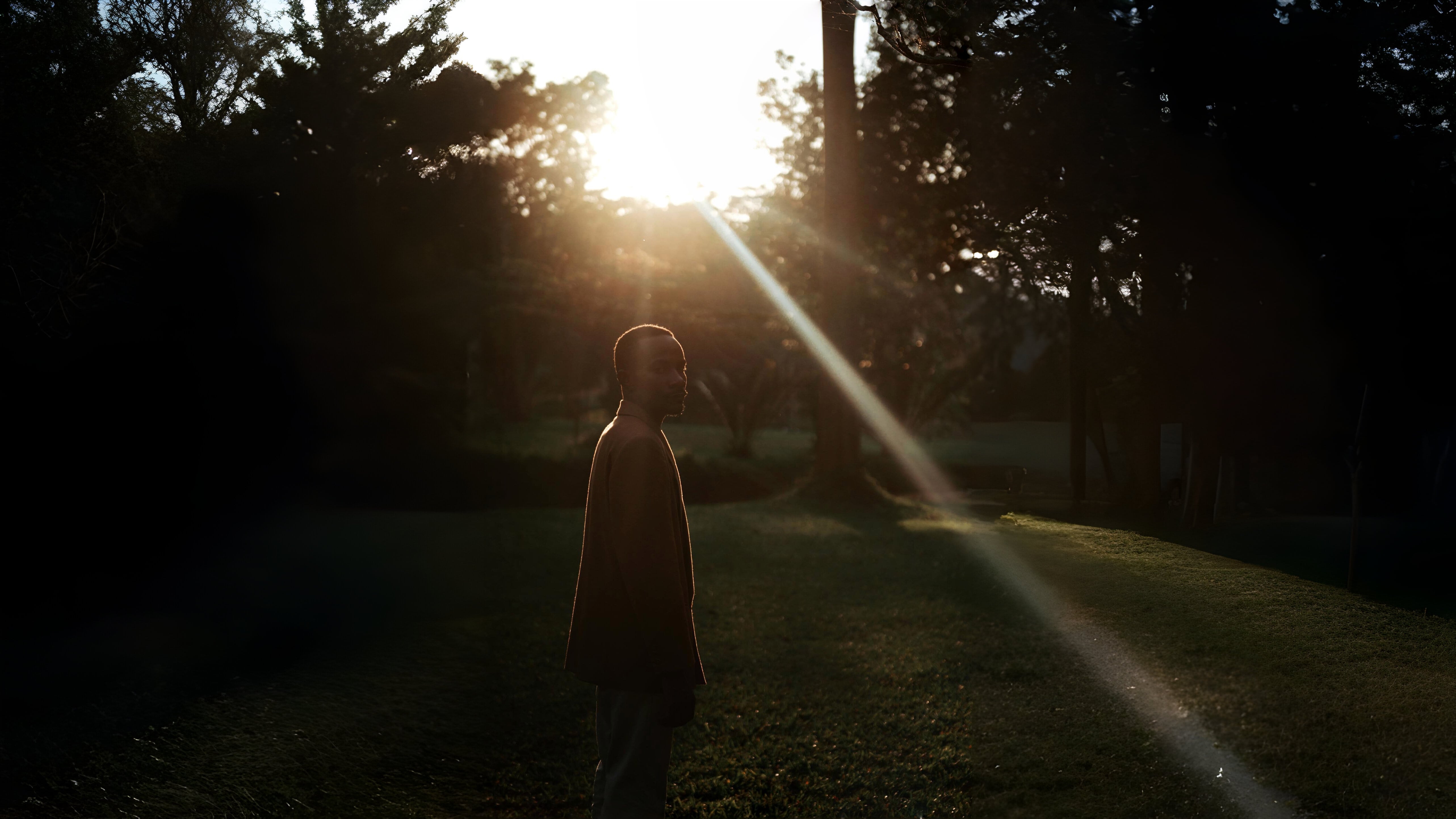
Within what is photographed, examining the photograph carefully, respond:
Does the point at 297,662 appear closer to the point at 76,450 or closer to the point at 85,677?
the point at 85,677

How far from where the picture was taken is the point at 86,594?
8.53m

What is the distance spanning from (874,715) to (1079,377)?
253 centimetres

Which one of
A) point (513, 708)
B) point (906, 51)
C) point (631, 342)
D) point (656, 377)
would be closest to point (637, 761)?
point (656, 377)

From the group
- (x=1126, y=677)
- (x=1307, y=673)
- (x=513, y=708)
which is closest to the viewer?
(x=1307, y=673)

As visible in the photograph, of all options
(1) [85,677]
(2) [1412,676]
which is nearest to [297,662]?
(1) [85,677]

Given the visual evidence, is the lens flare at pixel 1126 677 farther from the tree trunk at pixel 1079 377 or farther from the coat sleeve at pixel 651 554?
the coat sleeve at pixel 651 554

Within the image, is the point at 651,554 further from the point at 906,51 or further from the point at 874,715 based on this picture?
the point at 906,51

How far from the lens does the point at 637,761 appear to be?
4.03 meters

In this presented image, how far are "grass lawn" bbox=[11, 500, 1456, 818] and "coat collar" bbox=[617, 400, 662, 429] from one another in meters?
2.36

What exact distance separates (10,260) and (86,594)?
9.82 feet

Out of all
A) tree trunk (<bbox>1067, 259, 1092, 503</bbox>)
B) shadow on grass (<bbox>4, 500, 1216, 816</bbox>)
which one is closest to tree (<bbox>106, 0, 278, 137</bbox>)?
shadow on grass (<bbox>4, 500, 1216, 816</bbox>)

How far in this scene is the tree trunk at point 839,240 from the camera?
13.6 meters

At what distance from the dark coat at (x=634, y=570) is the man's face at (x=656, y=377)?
0.18ft

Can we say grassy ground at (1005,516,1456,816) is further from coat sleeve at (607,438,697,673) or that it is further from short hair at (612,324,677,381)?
short hair at (612,324,677,381)
